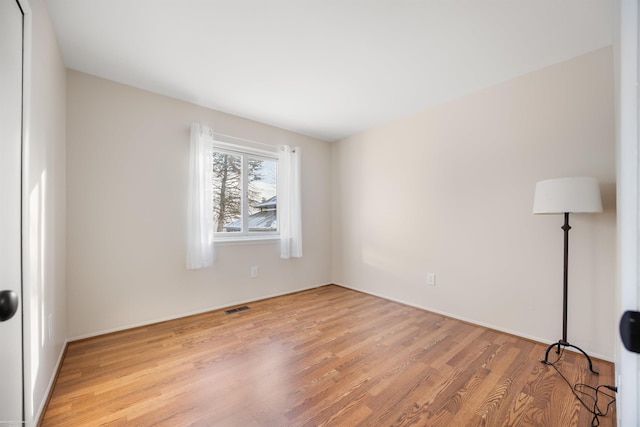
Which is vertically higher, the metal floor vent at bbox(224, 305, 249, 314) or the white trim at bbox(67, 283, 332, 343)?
the white trim at bbox(67, 283, 332, 343)

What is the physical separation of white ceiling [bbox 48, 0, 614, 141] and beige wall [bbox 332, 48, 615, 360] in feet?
0.93

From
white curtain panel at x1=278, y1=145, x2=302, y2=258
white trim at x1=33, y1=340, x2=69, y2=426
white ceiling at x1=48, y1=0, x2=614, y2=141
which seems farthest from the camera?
white curtain panel at x1=278, y1=145, x2=302, y2=258

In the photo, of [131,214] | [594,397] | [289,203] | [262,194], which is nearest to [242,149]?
[262,194]

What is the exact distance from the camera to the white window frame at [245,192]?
3123 millimetres

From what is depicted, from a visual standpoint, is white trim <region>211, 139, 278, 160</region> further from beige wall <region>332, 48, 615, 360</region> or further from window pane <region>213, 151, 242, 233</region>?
beige wall <region>332, 48, 615, 360</region>

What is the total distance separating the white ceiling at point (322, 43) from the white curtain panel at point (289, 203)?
958 mm

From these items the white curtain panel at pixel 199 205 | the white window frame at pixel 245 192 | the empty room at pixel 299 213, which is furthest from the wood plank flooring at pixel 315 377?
the white window frame at pixel 245 192

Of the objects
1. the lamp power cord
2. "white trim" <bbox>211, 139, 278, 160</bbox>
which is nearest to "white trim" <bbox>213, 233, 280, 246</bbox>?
"white trim" <bbox>211, 139, 278, 160</bbox>

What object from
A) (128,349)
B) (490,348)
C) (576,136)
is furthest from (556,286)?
(128,349)

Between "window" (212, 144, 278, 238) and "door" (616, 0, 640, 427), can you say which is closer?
"door" (616, 0, 640, 427)

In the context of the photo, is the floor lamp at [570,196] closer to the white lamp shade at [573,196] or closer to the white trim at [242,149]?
the white lamp shade at [573,196]

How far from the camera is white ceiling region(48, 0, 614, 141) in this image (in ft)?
5.31

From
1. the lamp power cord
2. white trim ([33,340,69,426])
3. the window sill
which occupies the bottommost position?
the lamp power cord

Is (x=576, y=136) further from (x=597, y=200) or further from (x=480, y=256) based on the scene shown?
(x=480, y=256)
